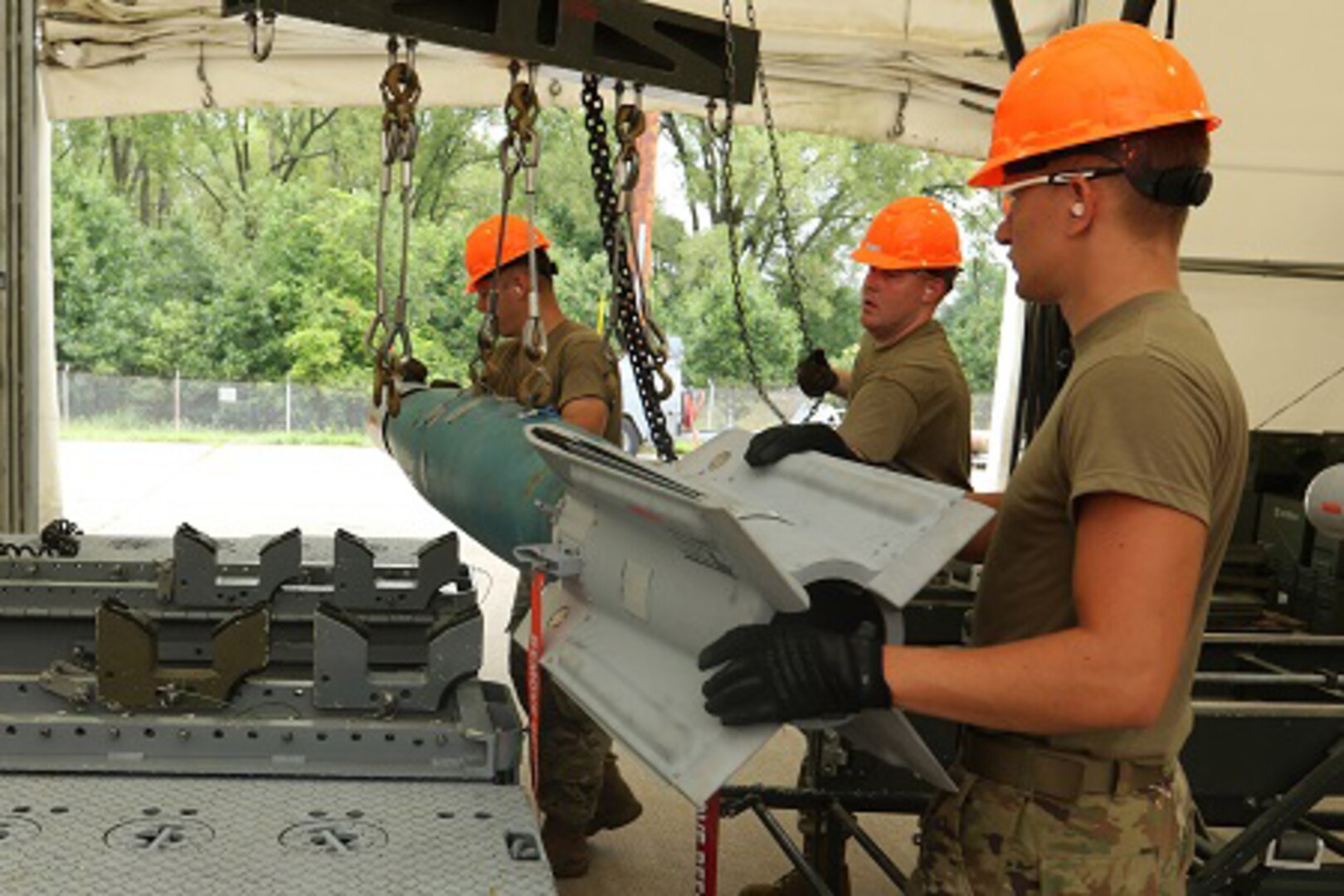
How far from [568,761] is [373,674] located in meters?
1.77

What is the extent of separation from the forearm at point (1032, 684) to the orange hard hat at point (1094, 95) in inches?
22.7

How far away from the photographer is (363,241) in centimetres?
1698

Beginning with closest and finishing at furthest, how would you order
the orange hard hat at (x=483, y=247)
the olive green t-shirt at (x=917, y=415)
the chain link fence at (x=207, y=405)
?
the olive green t-shirt at (x=917, y=415)
the orange hard hat at (x=483, y=247)
the chain link fence at (x=207, y=405)

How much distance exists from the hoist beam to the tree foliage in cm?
1231

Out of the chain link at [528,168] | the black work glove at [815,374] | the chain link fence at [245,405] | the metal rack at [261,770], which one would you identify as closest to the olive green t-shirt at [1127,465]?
the metal rack at [261,770]

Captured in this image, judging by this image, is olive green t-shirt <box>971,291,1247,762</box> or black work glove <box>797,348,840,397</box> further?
black work glove <box>797,348,840,397</box>

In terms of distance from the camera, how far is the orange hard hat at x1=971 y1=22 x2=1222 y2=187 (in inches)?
58.5

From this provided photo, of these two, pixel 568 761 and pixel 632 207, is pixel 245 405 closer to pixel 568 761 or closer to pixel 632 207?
pixel 568 761

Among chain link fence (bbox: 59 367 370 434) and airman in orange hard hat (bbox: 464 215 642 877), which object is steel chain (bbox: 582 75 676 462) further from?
chain link fence (bbox: 59 367 370 434)

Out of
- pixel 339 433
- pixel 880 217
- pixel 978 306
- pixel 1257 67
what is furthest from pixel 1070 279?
pixel 978 306

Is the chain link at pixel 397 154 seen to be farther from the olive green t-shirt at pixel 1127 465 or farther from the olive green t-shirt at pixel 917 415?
the olive green t-shirt at pixel 917 415

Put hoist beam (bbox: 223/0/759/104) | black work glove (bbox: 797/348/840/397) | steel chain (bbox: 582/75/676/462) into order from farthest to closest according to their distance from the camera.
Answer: black work glove (bbox: 797/348/840/397), steel chain (bbox: 582/75/676/462), hoist beam (bbox: 223/0/759/104)

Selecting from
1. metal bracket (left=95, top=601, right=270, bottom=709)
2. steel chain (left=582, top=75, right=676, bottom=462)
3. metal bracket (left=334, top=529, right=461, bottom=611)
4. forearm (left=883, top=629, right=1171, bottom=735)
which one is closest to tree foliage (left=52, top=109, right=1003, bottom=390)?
steel chain (left=582, top=75, right=676, bottom=462)

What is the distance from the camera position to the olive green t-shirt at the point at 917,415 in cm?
337
